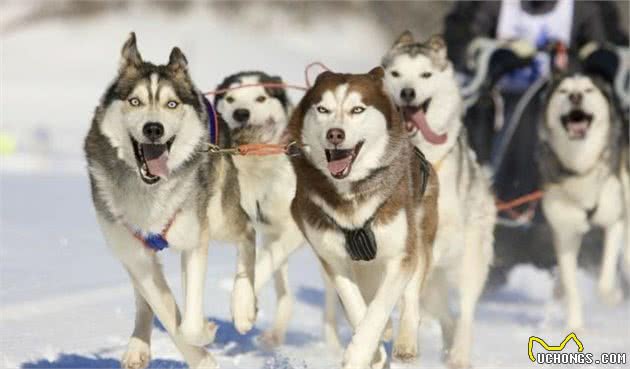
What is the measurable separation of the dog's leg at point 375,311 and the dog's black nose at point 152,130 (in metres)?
0.63

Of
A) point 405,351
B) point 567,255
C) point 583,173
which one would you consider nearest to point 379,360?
point 405,351

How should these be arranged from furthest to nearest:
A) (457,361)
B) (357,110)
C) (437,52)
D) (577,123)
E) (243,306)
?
(577,123), (437,52), (457,361), (243,306), (357,110)

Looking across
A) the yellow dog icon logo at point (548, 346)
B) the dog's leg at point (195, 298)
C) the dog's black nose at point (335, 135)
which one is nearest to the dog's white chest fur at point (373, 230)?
the dog's black nose at point (335, 135)

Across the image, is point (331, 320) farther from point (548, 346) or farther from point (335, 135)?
point (335, 135)

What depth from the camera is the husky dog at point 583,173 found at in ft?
16.1

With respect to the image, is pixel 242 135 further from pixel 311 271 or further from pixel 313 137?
pixel 311 271

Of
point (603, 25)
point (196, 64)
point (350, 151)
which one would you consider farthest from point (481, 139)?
point (196, 64)

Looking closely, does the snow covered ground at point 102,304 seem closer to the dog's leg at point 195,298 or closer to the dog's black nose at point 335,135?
the dog's leg at point 195,298

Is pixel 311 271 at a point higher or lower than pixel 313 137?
lower

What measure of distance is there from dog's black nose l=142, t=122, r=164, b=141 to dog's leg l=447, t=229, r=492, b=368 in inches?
60.0

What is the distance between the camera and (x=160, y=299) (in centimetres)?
323

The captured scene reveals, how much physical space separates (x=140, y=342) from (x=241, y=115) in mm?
1231

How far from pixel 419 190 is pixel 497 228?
2210mm

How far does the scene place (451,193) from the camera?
399 cm
